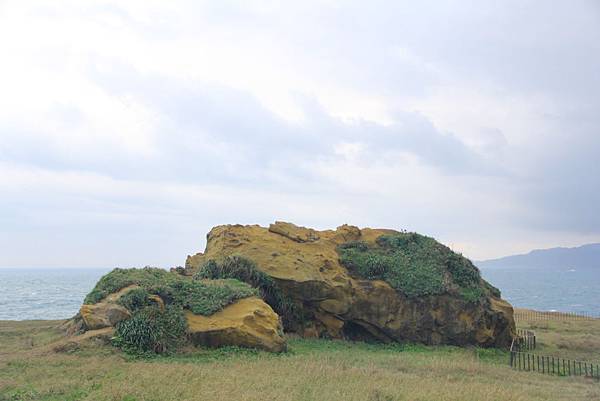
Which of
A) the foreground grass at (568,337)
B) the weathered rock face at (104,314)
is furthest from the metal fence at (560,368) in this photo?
the weathered rock face at (104,314)

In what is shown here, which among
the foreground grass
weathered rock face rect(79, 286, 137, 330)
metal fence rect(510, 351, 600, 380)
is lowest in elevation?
metal fence rect(510, 351, 600, 380)

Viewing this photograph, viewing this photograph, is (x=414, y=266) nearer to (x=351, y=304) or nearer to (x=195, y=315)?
(x=351, y=304)

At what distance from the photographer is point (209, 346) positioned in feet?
56.9

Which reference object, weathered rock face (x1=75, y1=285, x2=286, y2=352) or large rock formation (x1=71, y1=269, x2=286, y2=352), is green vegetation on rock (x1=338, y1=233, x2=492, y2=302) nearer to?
large rock formation (x1=71, y1=269, x2=286, y2=352)

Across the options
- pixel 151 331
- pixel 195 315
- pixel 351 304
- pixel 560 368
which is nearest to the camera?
pixel 151 331

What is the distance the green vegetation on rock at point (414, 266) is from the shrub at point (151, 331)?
11.0 m

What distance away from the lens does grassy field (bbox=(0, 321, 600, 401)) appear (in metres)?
11.8

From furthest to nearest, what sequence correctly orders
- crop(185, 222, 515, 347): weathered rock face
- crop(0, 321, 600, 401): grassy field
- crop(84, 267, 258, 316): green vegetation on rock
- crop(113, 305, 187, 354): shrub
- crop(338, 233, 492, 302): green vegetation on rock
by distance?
crop(338, 233, 492, 302): green vegetation on rock
crop(185, 222, 515, 347): weathered rock face
crop(84, 267, 258, 316): green vegetation on rock
crop(113, 305, 187, 354): shrub
crop(0, 321, 600, 401): grassy field

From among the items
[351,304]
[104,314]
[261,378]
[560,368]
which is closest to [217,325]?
[104,314]

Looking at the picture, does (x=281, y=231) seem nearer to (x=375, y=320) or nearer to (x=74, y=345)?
(x=375, y=320)

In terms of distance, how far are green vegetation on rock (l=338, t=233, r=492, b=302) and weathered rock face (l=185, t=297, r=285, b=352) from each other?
8.41 metres

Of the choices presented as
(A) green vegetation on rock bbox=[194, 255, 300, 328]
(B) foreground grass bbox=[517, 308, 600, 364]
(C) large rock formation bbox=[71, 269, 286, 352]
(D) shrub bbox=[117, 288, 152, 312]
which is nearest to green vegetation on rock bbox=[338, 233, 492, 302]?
(A) green vegetation on rock bbox=[194, 255, 300, 328]

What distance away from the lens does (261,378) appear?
1314 centimetres

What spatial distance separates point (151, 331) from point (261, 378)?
5178mm
